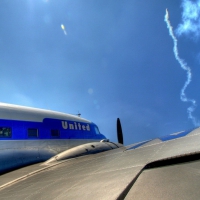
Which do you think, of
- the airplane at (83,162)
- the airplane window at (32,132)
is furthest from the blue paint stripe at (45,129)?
the airplane window at (32,132)

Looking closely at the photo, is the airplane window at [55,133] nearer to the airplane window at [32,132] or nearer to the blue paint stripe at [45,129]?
the blue paint stripe at [45,129]

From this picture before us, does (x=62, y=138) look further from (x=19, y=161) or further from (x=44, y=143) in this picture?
(x=19, y=161)

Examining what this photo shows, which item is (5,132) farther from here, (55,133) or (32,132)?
(55,133)

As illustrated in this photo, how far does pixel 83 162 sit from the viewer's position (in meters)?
5.38

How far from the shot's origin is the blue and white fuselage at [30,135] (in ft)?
26.6

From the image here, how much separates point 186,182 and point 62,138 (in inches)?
400

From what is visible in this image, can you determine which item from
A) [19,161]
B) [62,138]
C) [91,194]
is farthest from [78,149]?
[91,194]

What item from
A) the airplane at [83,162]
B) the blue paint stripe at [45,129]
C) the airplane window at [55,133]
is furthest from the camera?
the airplane window at [55,133]

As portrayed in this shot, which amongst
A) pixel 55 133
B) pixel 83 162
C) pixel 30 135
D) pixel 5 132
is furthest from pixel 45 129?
pixel 83 162

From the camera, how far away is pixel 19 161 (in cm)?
825

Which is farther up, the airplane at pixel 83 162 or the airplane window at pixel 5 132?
the airplane window at pixel 5 132

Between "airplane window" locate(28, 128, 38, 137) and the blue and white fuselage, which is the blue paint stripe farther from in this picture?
"airplane window" locate(28, 128, 38, 137)

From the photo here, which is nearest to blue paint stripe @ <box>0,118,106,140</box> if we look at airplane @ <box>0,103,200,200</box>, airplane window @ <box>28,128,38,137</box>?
airplane @ <box>0,103,200,200</box>

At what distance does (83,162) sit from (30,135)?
4.93m
